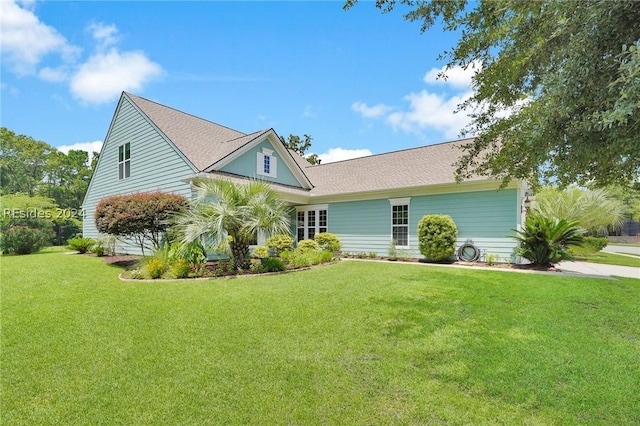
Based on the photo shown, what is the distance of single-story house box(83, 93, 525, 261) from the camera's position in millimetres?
11891

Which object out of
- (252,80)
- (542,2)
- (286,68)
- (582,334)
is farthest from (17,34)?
(582,334)

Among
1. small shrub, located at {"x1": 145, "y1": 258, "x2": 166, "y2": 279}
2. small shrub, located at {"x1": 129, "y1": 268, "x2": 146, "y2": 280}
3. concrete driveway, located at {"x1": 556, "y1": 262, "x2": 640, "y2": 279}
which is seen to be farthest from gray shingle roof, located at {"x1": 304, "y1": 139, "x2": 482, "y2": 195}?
small shrub, located at {"x1": 129, "y1": 268, "x2": 146, "y2": 280}

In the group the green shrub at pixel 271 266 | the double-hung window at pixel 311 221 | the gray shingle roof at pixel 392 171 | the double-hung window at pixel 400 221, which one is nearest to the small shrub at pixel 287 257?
the green shrub at pixel 271 266

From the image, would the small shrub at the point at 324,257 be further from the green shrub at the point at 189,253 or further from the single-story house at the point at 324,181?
the green shrub at the point at 189,253

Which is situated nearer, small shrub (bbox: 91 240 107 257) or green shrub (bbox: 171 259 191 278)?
green shrub (bbox: 171 259 191 278)

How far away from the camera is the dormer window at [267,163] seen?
Result: 14.5 metres

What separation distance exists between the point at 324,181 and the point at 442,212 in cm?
694

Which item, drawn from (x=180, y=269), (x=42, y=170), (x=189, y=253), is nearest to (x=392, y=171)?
(x=189, y=253)

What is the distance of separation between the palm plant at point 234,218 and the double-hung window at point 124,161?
25.4 ft

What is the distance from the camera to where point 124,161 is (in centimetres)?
1547

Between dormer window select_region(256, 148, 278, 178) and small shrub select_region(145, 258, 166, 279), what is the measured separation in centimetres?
687

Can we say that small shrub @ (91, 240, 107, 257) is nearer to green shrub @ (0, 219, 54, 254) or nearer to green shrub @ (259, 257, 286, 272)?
green shrub @ (0, 219, 54, 254)

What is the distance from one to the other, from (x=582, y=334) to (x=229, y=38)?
32.9 feet

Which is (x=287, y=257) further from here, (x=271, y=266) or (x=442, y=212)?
(x=442, y=212)
